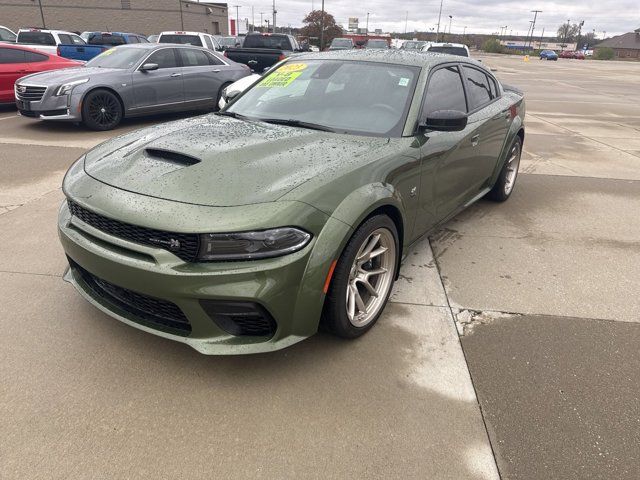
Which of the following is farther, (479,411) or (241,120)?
(241,120)

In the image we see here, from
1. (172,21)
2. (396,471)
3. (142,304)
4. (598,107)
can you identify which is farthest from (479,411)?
(172,21)

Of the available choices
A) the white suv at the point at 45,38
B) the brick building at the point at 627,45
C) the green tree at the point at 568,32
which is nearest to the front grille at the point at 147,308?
the white suv at the point at 45,38

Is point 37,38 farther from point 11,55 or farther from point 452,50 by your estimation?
point 452,50

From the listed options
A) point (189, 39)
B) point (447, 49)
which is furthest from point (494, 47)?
point (189, 39)

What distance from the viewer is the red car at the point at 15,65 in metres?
9.50

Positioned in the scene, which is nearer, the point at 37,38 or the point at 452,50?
the point at 37,38

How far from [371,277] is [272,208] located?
1.00m

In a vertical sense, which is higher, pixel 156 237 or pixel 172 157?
pixel 172 157

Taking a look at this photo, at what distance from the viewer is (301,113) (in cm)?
336

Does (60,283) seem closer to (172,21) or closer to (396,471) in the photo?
(396,471)

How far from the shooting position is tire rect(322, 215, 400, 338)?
244cm

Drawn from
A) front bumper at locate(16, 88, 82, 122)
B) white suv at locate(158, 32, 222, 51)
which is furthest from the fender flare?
white suv at locate(158, 32, 222, 51)

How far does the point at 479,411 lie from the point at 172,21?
2088 inches

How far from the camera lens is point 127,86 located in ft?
27.7
